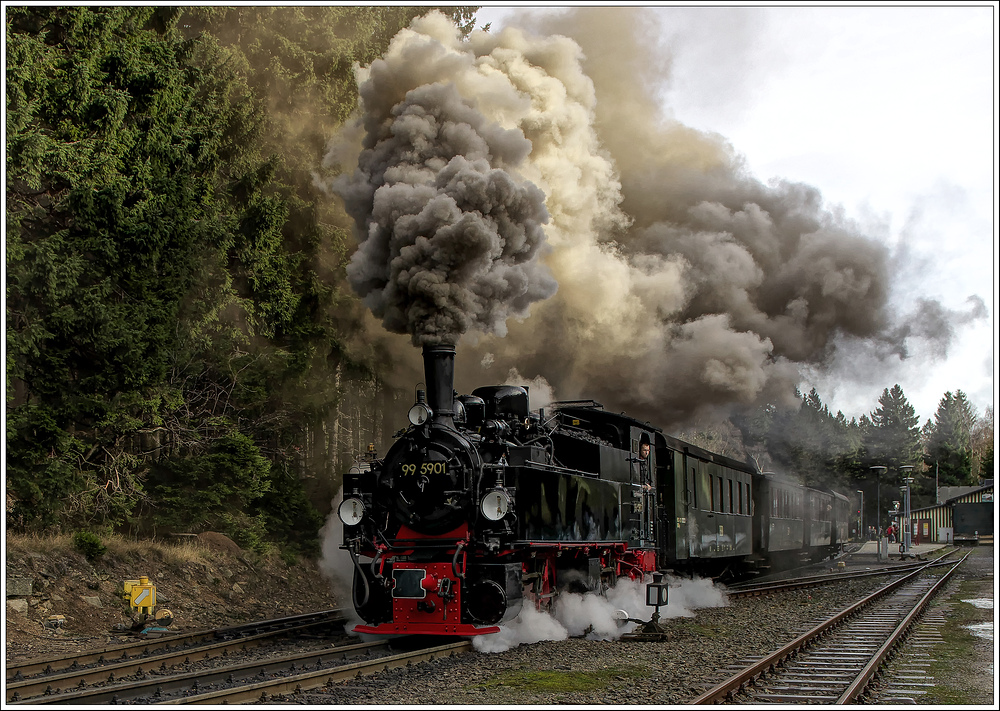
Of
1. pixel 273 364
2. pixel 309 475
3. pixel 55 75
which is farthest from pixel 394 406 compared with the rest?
pixel 55 75

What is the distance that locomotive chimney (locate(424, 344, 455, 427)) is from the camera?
9.55 meters

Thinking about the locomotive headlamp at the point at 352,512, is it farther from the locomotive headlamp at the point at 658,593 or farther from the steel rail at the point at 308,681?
the locomotive headlamp at the point at 658,593

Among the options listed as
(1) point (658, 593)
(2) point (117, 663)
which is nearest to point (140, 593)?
(2) point (117, 663)

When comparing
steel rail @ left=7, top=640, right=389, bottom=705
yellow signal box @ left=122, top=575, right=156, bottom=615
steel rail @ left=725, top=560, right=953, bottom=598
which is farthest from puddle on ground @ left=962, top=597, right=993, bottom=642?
yellow signal box @ left=122, top=575, right=156, bottom=615

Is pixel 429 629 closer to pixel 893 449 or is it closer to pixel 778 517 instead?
pixel 778 517

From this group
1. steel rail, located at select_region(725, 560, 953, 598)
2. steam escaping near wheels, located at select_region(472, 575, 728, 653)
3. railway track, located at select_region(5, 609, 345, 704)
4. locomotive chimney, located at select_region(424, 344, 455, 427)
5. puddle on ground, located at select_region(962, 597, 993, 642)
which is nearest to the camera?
railway track, located at select_region(5, 609, 345, 704)

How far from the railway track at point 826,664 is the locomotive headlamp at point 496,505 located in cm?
261

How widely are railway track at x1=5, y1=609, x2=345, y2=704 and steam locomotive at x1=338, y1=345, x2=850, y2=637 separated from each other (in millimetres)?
1430

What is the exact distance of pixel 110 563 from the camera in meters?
12.5

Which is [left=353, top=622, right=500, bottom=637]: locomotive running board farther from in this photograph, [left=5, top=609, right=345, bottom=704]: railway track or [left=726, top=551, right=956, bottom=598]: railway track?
[left=726, top=551, right=956, bottom=598]: railway track

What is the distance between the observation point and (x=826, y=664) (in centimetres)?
867

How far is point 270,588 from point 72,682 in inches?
322

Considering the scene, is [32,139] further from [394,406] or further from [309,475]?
[394,406]

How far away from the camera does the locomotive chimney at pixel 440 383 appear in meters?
9.55
